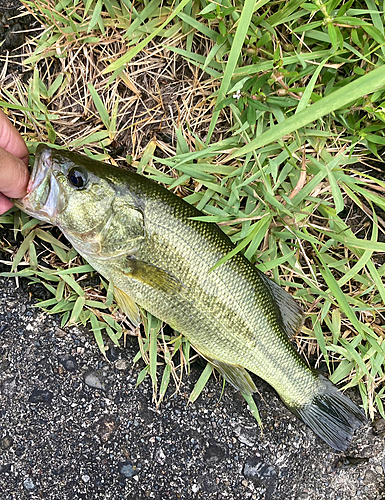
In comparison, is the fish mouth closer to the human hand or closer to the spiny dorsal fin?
the human hand

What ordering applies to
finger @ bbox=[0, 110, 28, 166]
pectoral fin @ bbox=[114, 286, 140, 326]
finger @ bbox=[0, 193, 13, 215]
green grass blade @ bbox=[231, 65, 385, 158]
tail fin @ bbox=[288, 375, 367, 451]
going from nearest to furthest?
green grass blade @ bbox=[231, 65, 385, 158], finger @ bbox=[0, 110, 28, 166], finger @ bbox=[0, 193, 13, 215], pectoral fin @ bbox=[114, 286, 140, 326], tail fin @ bbox=[288, 375, 367, 451]

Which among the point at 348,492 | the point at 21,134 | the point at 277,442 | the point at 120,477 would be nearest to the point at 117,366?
the point at 120,477

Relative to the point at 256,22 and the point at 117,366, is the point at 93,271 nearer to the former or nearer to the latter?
the point at 117,366

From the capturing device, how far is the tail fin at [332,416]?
8.64 ft

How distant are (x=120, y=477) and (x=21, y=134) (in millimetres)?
2420

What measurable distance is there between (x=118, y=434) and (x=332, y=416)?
1.51 metres

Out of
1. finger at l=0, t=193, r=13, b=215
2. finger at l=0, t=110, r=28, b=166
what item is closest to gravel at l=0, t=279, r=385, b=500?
finger at l=0, t=193, r=13, b=215

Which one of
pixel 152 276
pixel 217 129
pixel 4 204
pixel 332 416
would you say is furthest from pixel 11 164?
pixel 332 416

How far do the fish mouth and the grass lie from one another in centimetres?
33

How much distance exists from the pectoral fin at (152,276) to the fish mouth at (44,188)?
0.53 m

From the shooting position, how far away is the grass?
2.37 m

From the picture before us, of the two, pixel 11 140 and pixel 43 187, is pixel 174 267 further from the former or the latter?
pixel 11 140

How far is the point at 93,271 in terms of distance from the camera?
2592mm

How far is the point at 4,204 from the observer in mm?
2383
